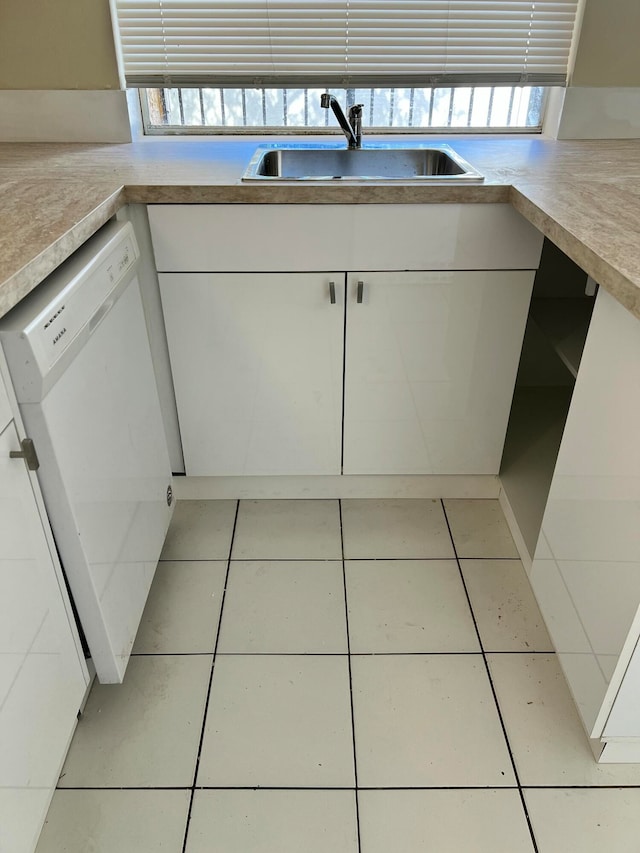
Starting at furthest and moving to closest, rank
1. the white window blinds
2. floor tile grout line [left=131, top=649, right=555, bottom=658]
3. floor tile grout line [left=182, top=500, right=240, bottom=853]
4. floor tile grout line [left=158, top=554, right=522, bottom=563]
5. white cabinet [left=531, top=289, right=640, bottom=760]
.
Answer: the white window blinds
floor tile grout line [left=158, top=554, right=522, bottom=563]
floor tile grout line [left=131, top=649, right=555, bottom=658]
floor tile grout line [left=182, top=500, right=240, bottom=853]
white cabinet [left=531, top=289, right=640, bottom=760]

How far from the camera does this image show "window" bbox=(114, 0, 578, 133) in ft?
6.37

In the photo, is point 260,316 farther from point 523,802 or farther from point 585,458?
point 523,802

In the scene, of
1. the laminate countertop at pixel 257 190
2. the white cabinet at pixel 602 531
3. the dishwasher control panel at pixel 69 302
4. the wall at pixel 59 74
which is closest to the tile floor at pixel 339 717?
the white cabinet at pixel 602 531

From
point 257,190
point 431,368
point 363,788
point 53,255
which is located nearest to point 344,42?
point 257,190

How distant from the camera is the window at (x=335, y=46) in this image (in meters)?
1.94

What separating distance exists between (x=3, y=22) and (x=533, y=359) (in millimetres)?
2005

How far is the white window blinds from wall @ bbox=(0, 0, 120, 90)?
7cm

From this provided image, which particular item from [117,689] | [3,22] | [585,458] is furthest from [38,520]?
[3,22]

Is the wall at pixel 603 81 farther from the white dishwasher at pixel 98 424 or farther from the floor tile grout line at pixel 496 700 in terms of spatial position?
the white dishwasher at pixel 98 424

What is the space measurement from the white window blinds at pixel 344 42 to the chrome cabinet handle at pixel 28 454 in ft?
4.82

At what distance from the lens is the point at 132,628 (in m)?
1.45

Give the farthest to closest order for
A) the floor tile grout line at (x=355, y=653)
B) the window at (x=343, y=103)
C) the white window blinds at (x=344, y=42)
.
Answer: the window at (x=343, y=103)
the white window blinds at (x=344, y=42)
the floor tile grout line at (x=355, y=653)

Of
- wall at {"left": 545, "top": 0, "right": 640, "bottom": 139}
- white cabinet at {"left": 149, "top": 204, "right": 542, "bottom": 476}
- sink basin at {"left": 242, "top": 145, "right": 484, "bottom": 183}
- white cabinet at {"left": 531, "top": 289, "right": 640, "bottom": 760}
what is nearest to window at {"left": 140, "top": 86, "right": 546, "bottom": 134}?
wall at {"left": 545, "top": 0, "right": 640, "bottom": 139}

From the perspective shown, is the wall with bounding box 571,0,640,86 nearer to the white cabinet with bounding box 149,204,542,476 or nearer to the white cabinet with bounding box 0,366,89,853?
the white cabinet with bounding box 149,204,542,476
